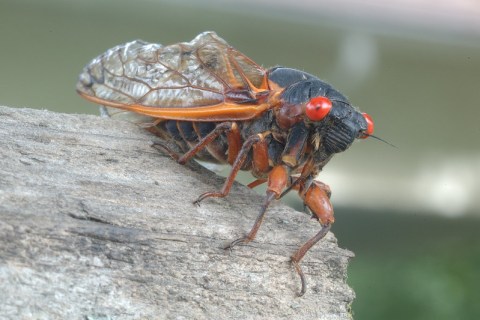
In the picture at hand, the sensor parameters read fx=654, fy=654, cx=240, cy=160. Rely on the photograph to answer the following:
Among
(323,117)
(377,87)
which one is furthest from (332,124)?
(377,87)

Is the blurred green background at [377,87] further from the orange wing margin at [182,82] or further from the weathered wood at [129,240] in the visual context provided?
the weathered wood at [129,240]

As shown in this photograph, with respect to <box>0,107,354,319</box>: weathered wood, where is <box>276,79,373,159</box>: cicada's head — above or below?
above

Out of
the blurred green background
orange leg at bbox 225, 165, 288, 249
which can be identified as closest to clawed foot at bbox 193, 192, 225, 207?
orange leg at bbox 225, 165, 288, 249

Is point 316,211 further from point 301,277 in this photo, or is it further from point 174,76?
point 174,76

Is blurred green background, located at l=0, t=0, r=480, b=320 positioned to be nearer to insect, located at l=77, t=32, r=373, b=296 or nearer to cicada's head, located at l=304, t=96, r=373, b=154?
insect, located at l=77, t=32, r=373, b=296

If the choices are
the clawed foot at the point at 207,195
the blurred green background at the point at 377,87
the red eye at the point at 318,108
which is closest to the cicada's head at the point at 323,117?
the red eye at the point at 318,108

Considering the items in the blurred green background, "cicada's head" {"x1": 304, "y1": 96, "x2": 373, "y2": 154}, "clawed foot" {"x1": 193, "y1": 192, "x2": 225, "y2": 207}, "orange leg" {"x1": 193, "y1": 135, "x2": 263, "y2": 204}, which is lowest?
the blurred green background

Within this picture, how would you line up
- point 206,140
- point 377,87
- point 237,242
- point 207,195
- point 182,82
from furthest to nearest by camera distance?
point 377,87 < point 182,82 < point 206,140 < point 207,195 < point 237,242
